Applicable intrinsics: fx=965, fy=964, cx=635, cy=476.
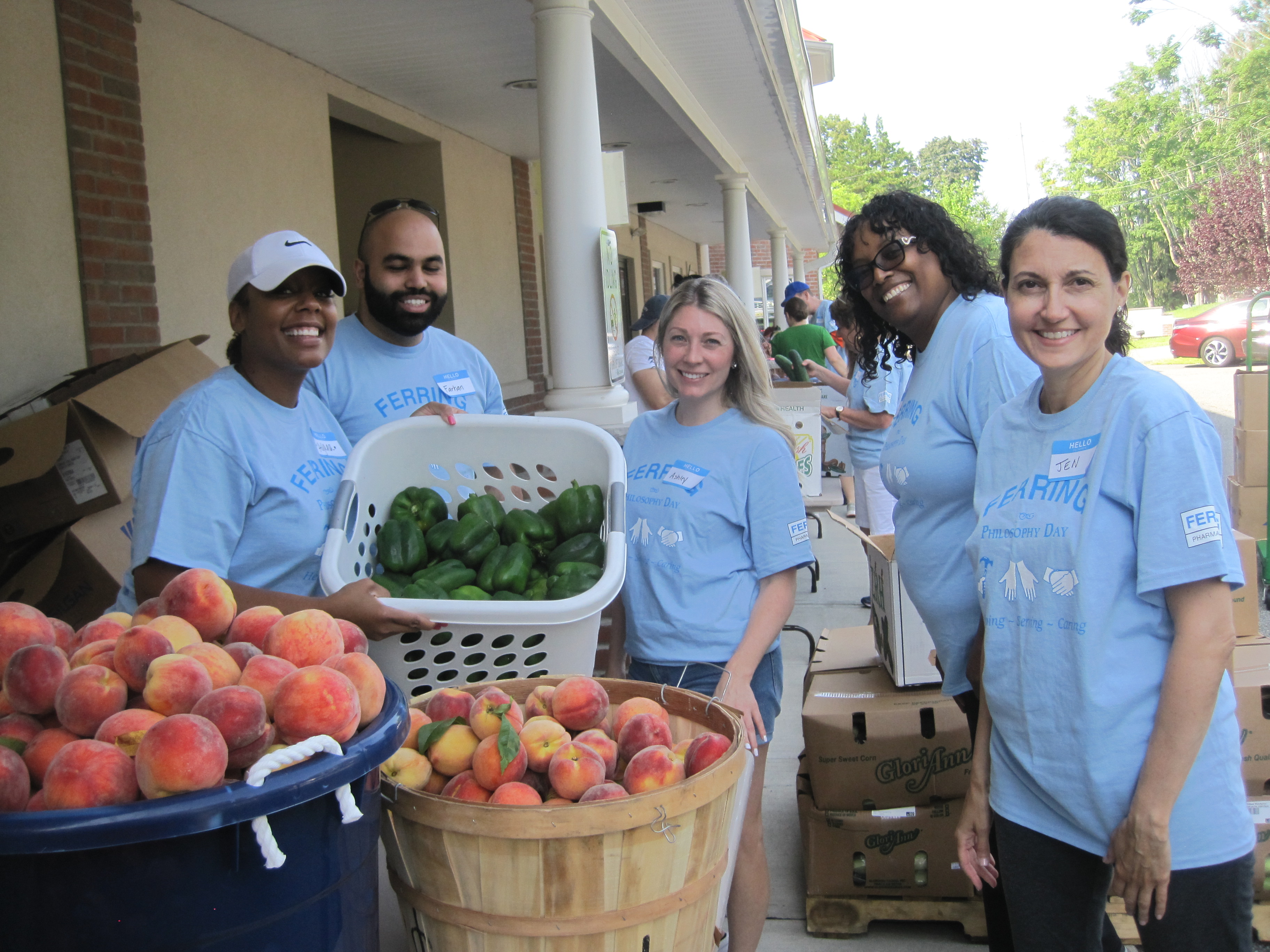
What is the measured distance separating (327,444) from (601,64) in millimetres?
5923

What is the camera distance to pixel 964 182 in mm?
98938

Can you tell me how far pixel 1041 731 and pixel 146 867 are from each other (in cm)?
138

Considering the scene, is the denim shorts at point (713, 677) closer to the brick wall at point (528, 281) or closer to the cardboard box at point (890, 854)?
the cardboard box at point (890, 854)

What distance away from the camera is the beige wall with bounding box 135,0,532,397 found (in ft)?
16.3

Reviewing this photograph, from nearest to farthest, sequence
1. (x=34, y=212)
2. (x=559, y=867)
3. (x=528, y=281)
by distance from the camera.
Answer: (x=559, y=867) < (x=34, y=212) < (x=528, y=281)

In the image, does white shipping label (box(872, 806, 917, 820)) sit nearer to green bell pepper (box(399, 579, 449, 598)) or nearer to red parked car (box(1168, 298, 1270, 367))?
green bell pepper (box(399, 579, 449, 598))

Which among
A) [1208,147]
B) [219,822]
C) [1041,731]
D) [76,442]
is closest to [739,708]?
[1041,731]

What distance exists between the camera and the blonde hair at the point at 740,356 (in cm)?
246

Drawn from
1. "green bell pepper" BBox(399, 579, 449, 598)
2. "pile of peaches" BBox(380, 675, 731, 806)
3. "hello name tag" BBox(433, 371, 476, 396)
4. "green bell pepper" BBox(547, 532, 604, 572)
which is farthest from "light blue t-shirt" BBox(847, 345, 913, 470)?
"pile of peaches" BBox(380, 675, 731, 806)

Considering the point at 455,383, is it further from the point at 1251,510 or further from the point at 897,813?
the point at 1251,510

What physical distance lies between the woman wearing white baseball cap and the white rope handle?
28.2 inches

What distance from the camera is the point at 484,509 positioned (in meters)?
2.53

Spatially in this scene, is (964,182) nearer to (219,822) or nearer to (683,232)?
(683,232)

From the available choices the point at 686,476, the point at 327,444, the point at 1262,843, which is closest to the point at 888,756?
the point at 1262,843
